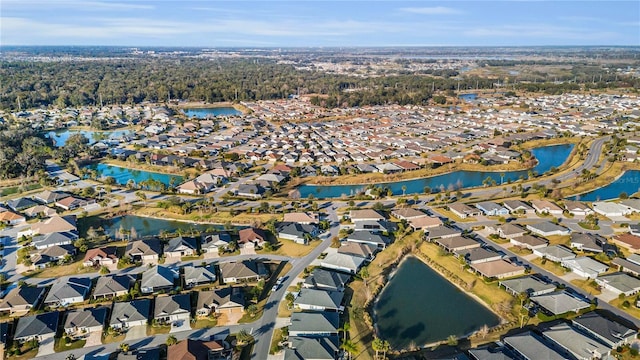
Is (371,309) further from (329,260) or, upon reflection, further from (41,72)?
(41,72)

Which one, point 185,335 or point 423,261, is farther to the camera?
point 423,261

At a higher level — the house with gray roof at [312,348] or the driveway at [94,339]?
the house with gray roof at [312,348]

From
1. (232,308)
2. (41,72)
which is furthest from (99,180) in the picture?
(41,72)

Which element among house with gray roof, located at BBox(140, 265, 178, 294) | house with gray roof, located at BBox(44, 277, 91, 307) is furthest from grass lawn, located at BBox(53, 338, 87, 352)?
house with gray roof, located at BBox(140, 265, 178, 294)

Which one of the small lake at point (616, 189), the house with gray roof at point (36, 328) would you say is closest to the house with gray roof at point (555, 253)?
the small lake at point (616, 189)

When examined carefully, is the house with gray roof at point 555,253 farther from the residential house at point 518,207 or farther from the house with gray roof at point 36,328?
the house with gray roof at point 36,328

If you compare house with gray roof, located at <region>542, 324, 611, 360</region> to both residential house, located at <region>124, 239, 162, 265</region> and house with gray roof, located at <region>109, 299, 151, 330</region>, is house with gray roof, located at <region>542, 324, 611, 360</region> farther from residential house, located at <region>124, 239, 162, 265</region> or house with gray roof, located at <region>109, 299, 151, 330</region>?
residential house, located at <region>124, 239, 162, 265</region>

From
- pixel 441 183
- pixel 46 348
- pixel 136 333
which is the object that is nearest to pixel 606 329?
pixel 136 333
